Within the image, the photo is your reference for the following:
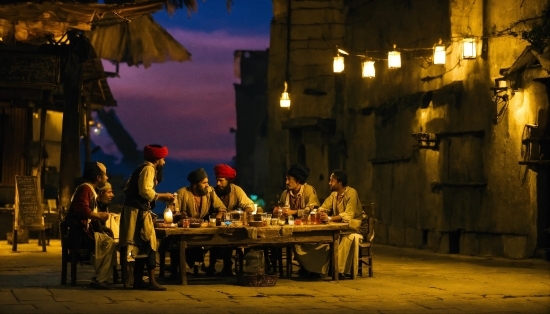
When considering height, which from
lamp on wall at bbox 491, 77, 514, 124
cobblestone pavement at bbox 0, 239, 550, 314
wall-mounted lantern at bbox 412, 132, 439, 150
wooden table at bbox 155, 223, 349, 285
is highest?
lamp on wall at bbox 491, 77, 514, 124

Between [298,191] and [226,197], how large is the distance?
3.90 ft

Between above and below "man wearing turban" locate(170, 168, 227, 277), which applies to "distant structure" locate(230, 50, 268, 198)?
above

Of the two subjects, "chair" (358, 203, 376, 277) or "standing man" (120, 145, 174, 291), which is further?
"chair" (358, 203, 376, 277)

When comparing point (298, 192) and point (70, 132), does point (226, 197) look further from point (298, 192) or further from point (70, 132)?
point (70, 132)

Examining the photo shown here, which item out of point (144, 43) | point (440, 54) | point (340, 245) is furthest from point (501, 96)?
point (144, 43)

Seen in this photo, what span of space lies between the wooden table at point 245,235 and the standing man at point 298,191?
4.69 ft

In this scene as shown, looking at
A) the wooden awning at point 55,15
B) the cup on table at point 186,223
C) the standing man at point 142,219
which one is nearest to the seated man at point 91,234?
the standing man at point 142,219

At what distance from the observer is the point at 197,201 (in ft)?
50.0

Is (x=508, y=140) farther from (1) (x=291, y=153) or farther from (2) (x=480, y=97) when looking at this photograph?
(1) (x=291, y=153)

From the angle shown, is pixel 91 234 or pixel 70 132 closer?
pixel 91 234

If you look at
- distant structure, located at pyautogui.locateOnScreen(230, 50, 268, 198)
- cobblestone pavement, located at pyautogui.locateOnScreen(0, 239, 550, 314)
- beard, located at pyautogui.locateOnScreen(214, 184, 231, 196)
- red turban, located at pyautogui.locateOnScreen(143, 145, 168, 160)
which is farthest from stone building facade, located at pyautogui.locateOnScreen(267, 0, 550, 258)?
distant structure, located at pyautogui.locateOnScreen(230, 50, 268, 198)

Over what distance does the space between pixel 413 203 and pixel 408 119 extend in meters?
2.12

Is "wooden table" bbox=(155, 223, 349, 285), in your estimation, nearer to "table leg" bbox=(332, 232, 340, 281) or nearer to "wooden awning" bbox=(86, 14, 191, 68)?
"table leg" bbox=(332, 232, 340, 281)

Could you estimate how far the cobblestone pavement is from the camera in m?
11.2
